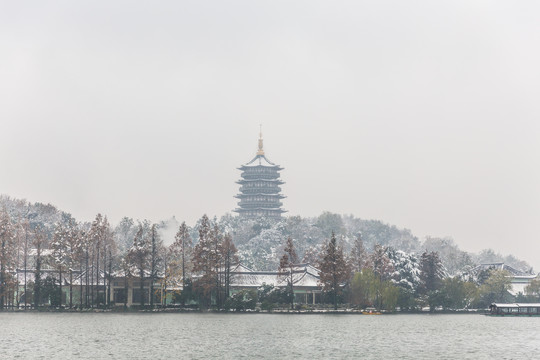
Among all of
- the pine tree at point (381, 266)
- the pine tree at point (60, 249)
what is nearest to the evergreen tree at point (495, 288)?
the pine tree at point (381, 266)

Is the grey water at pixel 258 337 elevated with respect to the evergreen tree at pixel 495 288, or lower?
lower

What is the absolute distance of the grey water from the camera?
5616 cm

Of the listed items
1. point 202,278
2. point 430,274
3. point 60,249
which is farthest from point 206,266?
point 430,274

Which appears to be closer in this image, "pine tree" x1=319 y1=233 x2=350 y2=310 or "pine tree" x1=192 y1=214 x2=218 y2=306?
"pine tree" x1=319 y1=233 x2=350 y2=310

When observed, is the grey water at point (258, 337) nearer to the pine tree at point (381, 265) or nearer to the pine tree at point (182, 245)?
the pine tree at point (182, 245)

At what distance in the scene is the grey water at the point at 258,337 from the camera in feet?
184

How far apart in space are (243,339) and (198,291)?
1586 inches

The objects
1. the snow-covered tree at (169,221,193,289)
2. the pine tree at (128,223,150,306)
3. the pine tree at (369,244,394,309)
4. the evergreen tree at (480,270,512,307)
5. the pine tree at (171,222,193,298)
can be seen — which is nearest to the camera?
the pine tree at (128,223,150,306)

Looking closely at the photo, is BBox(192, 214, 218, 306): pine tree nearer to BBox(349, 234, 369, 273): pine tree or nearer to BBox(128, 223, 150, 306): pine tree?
BBox(128, 223, 150, 306): pine tree

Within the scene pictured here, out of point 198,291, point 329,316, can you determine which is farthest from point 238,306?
point 329,316

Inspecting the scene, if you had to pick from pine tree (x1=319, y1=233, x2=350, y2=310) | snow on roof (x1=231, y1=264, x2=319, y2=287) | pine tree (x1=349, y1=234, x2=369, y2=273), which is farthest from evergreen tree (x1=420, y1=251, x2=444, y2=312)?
pine tree (x1=319, y1=233, x2=350, y2=310)

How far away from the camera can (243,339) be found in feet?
215

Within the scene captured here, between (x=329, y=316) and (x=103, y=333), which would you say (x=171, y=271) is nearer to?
(x=329, y=316)

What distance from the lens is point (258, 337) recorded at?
67.5 m
